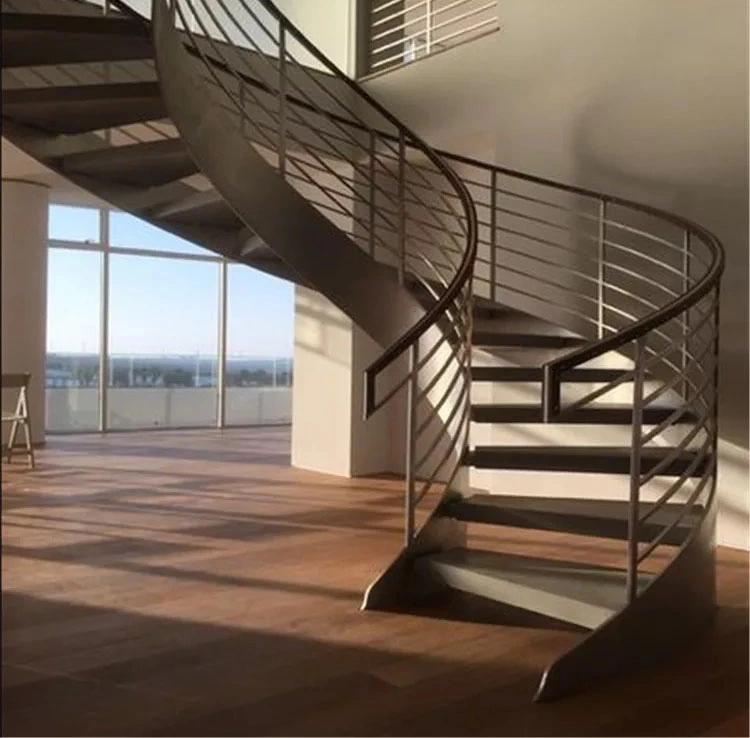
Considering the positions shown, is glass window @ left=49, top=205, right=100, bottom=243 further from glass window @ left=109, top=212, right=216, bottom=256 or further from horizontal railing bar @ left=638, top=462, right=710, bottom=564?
horizontal railing bar @ left=638, top=462, right=710, bottom=564

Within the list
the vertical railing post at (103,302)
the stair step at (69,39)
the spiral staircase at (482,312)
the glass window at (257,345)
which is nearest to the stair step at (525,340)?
the spiral staircase at (482,312)

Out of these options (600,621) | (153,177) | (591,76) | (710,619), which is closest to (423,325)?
(600,621)

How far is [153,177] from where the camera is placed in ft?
17.4

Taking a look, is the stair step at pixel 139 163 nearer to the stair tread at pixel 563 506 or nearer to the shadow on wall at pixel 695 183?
the stair tread at pixel 563 506

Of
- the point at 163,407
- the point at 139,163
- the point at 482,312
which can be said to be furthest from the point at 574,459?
the point at 163,407

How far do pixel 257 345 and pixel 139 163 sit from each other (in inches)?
314

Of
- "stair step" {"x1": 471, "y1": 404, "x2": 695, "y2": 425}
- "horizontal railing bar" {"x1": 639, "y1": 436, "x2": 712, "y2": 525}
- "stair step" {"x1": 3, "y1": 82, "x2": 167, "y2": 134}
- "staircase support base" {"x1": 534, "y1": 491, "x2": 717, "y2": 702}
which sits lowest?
"staircase support base" {"x1": 534, "y1": 491, "x2": 717, "y2": 702}

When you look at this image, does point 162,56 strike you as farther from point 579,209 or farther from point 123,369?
point 123,369

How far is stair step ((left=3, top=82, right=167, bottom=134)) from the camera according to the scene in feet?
14.5

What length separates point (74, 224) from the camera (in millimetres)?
11297

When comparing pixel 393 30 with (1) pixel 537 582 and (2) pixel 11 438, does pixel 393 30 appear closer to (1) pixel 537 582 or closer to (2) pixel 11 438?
(2) pixel 11 438

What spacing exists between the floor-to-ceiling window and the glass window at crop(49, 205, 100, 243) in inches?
0.5

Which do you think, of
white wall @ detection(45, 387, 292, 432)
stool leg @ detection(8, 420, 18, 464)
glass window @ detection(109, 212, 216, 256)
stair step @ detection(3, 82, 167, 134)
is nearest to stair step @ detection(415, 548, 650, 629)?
stair step @ detection(3, 82, 167, 134)

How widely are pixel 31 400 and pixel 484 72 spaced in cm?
580
